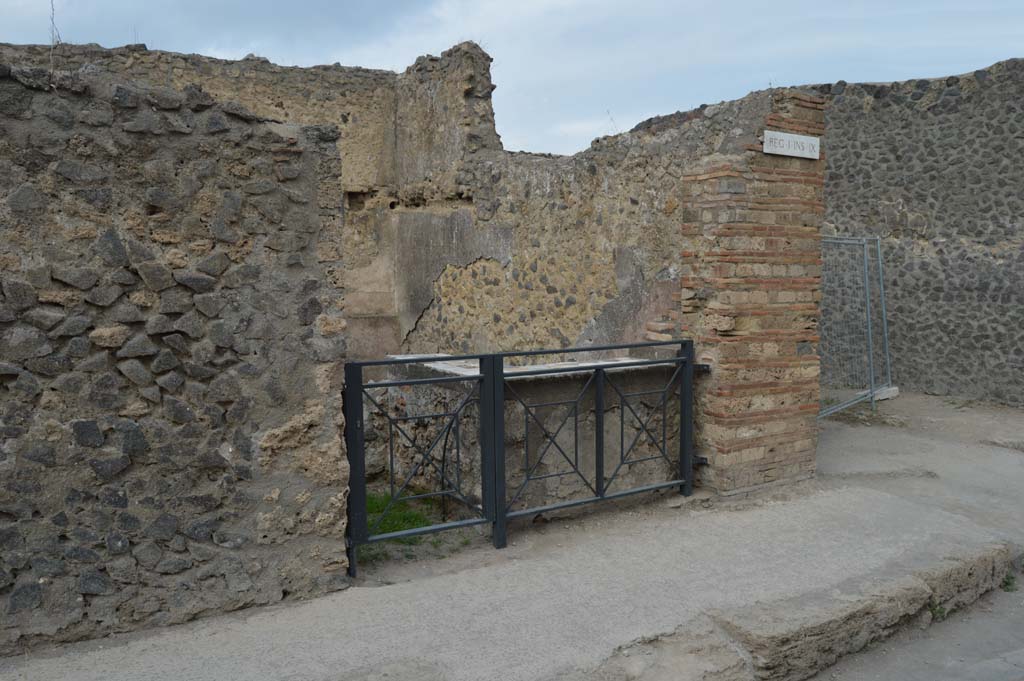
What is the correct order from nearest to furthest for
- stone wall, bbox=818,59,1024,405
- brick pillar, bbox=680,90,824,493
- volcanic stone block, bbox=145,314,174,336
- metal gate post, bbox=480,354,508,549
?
1. volcanic stone block, bbox=145,314,174,336
2. metal gate post, bbox=480,354,508,549
3. brick pillar, bbox=680,90,824,493
4. stone wall, bbox=818,59,1024,405

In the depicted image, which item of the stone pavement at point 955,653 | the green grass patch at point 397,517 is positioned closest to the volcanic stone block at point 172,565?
the green grass patch at point 397,517

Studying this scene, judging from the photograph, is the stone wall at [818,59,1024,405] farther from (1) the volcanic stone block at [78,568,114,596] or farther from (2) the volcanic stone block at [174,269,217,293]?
(1) the volcanic stone block at [78,568,114,596]

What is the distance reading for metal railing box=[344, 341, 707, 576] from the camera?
13.2 ft

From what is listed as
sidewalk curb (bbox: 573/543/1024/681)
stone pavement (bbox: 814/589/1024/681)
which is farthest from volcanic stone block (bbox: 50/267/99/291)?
stone pavement (bbox: 814/589/1024/681)

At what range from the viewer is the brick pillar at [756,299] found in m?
5.08

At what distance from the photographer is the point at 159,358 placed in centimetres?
329

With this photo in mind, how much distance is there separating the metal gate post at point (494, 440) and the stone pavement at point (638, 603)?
7.4 inches

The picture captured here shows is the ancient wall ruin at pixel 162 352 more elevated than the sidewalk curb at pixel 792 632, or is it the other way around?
the ancient wall ruin at pixel 162 352

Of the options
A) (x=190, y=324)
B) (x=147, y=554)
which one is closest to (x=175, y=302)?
(x=190, y=324)

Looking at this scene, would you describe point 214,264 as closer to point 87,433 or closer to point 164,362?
point 164,362

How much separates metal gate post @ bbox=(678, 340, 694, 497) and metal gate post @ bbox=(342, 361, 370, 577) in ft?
7.29

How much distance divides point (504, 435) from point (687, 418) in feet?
4.43

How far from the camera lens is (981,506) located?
5355mm

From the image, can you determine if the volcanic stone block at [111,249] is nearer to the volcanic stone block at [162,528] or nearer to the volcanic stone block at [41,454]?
the volcanic stone block at [41,454]
